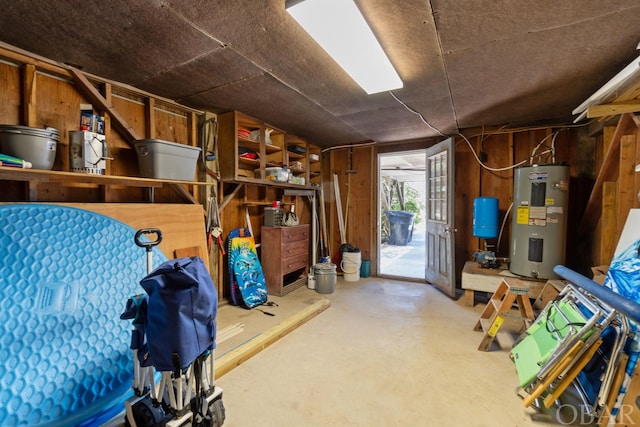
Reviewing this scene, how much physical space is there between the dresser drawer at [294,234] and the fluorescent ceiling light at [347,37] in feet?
7.09

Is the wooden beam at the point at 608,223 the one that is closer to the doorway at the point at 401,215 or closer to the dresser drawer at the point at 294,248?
the doorway at the point at 401,215

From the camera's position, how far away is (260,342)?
2361 mm

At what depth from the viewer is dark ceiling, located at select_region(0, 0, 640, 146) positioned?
151 centimetres

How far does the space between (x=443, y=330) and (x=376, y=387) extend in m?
1.17

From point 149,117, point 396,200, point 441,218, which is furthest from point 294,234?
point 396,200

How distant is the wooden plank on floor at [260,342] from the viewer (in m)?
2.07

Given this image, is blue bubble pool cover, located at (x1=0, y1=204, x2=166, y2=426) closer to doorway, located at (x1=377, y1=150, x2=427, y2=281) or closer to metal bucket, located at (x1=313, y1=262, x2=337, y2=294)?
metal bucket, located at (x1=313, y1=262, x2=337, y2=294)

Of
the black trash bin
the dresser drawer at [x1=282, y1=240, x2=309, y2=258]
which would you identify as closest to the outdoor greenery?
the black trash bin

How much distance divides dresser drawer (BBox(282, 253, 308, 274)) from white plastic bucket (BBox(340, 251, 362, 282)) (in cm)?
65

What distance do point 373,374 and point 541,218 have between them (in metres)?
2.44

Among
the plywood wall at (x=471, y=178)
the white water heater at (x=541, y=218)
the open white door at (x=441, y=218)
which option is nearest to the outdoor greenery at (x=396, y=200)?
the plywood wall at (x=471, y=178)

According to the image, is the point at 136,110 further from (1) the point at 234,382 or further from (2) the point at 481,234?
(2) the point at 481,234

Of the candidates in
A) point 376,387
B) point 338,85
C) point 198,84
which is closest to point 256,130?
point 198,84

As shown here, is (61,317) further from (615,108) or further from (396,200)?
(396,200)
